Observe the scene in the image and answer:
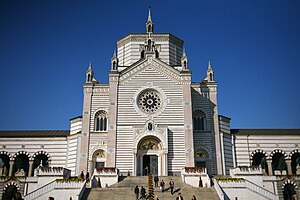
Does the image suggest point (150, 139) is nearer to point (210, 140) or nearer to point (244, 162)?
point (210, 140)

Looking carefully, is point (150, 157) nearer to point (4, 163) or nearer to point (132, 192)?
point (132, 192)

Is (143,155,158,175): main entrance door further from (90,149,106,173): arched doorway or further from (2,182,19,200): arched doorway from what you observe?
(2,182,19,200): arched doorway

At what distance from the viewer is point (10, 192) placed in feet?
114

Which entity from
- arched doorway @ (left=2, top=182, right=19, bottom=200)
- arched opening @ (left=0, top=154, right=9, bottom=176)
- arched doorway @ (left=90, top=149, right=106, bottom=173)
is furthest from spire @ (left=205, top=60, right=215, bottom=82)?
arched opening @ (left=0, top=154, right=9, bottom=176)

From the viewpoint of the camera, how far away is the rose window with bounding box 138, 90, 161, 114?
124 ft

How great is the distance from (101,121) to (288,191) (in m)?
21.8

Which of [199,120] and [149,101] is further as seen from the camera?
[199,120]

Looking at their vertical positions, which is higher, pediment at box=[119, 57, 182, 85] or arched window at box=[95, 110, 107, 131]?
pediment at box=[119, 57, 182, 85]

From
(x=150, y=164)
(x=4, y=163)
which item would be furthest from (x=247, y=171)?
(x=4, y=163)

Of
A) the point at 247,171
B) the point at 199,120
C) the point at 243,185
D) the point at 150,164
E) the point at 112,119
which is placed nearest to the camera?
the point at 243,185

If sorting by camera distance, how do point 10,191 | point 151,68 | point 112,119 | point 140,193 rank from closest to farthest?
point 140,193, point 10,191, point 112,119, point 151,68

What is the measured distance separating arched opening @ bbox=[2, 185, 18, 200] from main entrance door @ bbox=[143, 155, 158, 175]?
1326cm

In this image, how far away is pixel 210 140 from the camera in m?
38.6

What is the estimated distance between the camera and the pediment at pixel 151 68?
39.0 m
